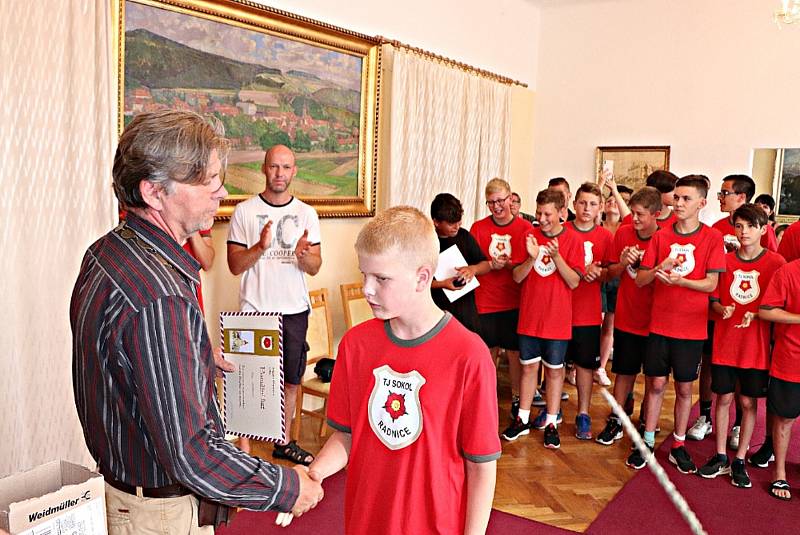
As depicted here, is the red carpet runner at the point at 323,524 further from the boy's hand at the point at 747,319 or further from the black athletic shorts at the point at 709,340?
the black athletic shorts at the point at 709,340

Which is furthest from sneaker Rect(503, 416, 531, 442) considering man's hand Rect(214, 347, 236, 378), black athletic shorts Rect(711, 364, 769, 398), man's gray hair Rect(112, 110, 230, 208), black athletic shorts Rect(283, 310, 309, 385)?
man's gray hair Rect(112, 110, 230, 208)

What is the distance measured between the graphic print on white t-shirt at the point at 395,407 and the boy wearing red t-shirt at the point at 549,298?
2.96 metres

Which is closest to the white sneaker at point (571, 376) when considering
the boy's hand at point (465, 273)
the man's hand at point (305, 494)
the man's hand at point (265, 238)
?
the boy's hand at point (465, 273)

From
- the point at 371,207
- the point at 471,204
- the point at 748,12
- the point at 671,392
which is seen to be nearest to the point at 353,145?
the point at 371,207

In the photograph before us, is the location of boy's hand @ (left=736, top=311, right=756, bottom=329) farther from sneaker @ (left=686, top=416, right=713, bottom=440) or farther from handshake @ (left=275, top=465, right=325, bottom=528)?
handshake @ (left=275, top=465, right=325, bottom=528)

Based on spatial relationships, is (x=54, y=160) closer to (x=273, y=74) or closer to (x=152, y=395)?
(x=273, y=74)

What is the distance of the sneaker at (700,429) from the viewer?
491cm

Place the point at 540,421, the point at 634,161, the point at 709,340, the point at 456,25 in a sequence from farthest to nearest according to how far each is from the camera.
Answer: the point at 634,161
the point at 456,25
the point at 540,421
the point at 709,340

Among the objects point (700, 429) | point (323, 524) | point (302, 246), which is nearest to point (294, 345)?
point (302, 246)

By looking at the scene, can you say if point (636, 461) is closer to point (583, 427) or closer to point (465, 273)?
point (583, 427)

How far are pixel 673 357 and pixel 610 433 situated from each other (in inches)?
34.5

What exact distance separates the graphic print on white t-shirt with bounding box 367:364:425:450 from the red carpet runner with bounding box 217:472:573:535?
6.20ft

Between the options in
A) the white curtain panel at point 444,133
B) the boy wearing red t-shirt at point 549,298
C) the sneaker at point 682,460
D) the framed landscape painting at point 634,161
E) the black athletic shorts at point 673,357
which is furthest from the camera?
the framed landscape painting at point 634,161

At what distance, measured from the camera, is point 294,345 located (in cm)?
427
